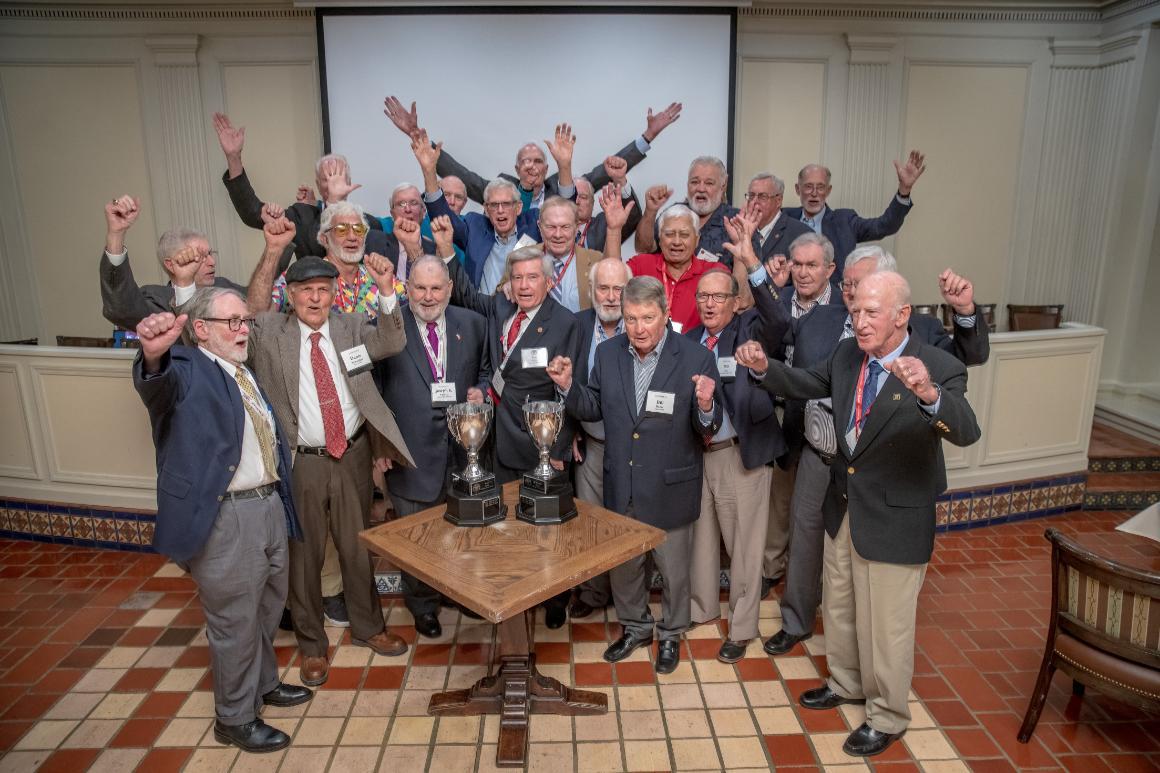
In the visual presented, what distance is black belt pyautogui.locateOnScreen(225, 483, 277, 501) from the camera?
2.87 m

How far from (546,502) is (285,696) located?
1.47 m

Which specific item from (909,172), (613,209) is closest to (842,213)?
(909,172)

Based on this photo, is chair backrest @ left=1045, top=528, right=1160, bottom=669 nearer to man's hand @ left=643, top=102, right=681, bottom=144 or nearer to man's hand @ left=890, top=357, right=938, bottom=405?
man's hand @ left=890, top=357, right=938, bottom=405

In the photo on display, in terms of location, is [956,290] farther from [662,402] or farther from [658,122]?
[658,122]

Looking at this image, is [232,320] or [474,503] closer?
[232,320]

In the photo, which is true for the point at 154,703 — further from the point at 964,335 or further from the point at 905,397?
the point at 964,335

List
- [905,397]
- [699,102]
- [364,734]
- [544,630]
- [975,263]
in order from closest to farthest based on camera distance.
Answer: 1. [905,397]
2. [364,734]
3. [544,630]
4. [699,102]
5. [975,263]

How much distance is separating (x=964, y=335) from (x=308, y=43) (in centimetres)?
570

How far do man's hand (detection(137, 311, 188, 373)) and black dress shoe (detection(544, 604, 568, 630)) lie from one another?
222 cm

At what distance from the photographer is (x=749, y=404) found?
11.1ft

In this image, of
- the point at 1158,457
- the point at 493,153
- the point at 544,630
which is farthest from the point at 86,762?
the point at 1158,457

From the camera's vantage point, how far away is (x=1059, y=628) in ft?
9.55

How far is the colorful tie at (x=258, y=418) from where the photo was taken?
2.89 m

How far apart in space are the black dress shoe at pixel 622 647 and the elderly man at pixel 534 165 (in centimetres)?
243
